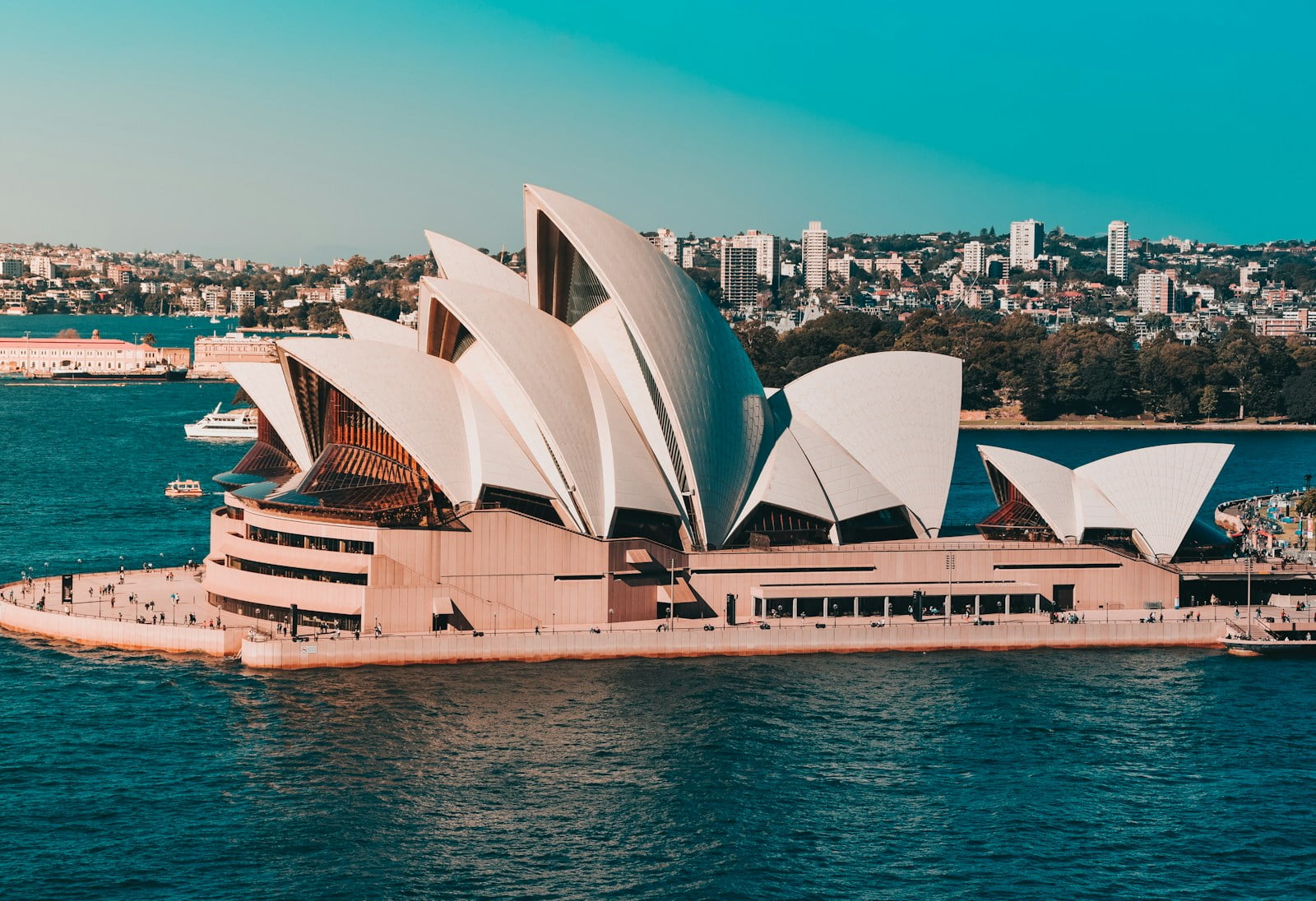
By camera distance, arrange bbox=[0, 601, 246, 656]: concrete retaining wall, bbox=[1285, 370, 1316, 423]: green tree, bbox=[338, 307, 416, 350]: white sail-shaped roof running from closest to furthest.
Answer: bbox=[0, 601, 246, 656]: concrete retaining wall → bbox=[338, 307, 416, 350]: white sail-shaped roof → bbox=[1285, 370, 1316, 423]: green tree

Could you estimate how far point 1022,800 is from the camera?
1492 inches

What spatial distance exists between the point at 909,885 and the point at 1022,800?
20.0 ft

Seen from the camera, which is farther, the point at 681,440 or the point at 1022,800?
the point at 681,440

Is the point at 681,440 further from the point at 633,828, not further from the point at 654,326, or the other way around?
the point at 633,828

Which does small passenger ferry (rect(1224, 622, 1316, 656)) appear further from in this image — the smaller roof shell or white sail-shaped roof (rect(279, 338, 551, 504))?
the smaller roof shell

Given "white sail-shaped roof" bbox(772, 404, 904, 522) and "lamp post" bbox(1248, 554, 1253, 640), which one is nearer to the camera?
"lamp post" bbox(1248, 554, 1253, 640)

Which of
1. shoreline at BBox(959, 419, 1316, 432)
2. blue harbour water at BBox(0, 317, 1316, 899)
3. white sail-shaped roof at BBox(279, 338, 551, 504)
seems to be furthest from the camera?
shoreline at BBox(959, 419, 1316, 432)

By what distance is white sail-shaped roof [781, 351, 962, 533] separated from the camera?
59.0 meters

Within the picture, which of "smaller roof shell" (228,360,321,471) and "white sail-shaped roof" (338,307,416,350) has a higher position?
"white sail-shaped roof" (338,307,416,350)

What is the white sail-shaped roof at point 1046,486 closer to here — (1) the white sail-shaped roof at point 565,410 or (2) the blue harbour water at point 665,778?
(2) the blue harbour water at point 665,778

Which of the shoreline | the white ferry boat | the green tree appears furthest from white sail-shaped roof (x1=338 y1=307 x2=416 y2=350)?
the green tree

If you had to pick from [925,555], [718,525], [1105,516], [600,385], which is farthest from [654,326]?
[1105,516]

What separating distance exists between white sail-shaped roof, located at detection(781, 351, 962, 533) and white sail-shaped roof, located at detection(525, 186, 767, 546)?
165 inches

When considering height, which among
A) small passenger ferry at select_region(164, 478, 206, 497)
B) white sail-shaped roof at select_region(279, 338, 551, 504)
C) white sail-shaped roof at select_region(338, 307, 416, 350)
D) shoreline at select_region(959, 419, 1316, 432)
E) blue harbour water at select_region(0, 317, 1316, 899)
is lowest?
blue harbour water at select_region(0, 317, 1316, 899)
